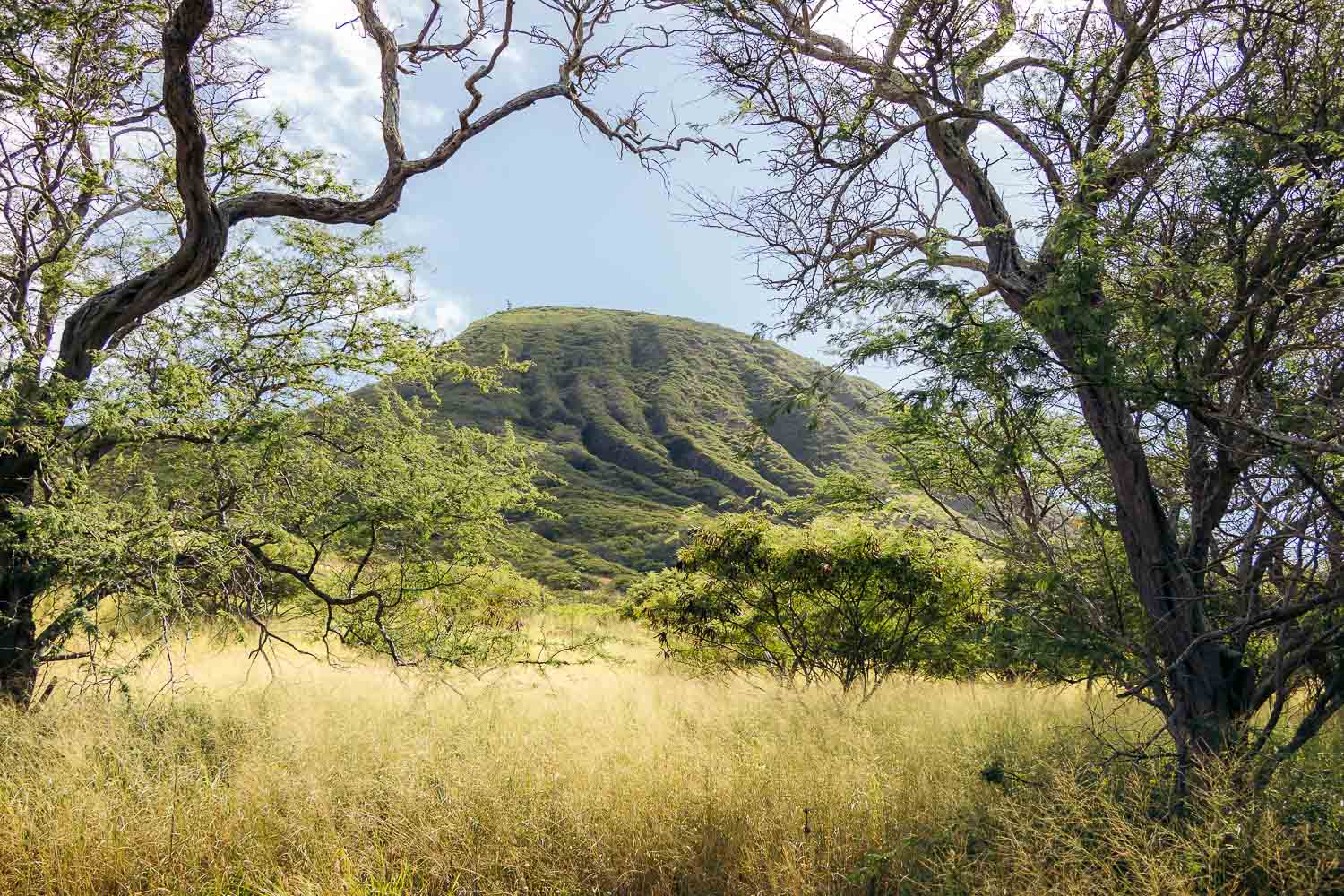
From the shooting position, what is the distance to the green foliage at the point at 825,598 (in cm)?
919

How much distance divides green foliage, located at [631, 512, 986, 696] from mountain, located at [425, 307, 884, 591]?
34950 millimetres

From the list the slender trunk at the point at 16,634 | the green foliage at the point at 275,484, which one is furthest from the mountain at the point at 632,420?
the slender trunk at the point at 16,634

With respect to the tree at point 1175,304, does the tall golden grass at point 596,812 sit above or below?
below

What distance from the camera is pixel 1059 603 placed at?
4773 millimetres

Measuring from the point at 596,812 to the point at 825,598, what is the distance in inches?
246

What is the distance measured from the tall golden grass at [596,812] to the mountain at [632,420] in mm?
40463

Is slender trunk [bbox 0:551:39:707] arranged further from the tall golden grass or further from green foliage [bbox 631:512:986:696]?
green foliage [bbox 631:512:986:696]

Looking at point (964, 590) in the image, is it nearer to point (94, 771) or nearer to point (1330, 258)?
point (1330, 258)

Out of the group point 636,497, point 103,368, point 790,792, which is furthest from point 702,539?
point 636,497

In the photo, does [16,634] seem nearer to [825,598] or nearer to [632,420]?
[825,598]

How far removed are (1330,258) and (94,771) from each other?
9.16 m

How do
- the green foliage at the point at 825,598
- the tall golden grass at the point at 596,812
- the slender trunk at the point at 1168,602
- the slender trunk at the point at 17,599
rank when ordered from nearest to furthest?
the tall golden grass at the point at 596,812 < the slender trunk at the point at 1168,602 < the slender trunk at the point at 17,599 < the green foliage at the point at 825,598

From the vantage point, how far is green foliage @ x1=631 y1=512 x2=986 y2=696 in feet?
30.1

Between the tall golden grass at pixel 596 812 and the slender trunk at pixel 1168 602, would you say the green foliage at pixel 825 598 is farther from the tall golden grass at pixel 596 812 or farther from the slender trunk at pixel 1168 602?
the slender trunk at pixel 1168 602
